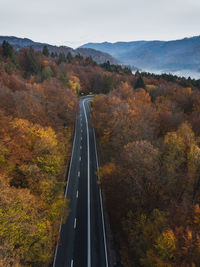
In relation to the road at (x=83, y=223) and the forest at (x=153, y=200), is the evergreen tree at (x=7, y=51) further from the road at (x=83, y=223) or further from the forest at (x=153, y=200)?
the forest at (x=153, y=200)

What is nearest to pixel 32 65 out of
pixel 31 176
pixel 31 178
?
pixel 31 176

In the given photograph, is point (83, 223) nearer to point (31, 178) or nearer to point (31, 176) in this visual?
point (31, 178)

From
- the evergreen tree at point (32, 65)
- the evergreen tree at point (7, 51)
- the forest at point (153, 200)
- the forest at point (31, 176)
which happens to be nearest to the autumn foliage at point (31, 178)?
A: the forest at point (31, 176)

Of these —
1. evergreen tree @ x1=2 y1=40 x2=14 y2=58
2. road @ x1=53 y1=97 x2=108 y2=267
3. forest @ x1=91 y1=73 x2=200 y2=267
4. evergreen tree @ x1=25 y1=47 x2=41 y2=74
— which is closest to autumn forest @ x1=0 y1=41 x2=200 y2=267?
forest @ x1=91 y1=73 x2=200 y2=267

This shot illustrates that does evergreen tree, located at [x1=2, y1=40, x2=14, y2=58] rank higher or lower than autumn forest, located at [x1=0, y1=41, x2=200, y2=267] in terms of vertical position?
higher

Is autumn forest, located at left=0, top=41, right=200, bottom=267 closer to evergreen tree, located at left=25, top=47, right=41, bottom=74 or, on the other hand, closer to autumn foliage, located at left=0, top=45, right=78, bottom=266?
autumn foliage, located at left=0, top=45, right=78, bottom=266

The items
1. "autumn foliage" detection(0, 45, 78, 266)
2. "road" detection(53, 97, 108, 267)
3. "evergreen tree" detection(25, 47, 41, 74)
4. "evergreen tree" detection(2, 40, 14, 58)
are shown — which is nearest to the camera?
"autumn foliage" detection(0, 45, 78, 266)

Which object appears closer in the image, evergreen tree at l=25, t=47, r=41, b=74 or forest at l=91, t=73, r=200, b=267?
forest at l=91, t=73, r=200, b=267

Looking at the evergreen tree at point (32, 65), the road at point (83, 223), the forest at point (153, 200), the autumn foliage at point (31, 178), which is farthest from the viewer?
the evergreen tree at point (32, 65)
